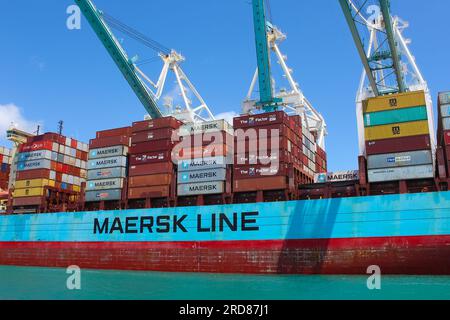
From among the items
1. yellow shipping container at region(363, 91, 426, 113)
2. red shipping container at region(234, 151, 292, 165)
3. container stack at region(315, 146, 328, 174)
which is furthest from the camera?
container stack at region(315, 146, 328, 174)

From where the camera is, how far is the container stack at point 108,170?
34000mm

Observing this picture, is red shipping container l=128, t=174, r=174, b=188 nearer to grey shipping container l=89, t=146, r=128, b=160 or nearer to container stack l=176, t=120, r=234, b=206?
container stack l=176, t=120, r=234, b=206

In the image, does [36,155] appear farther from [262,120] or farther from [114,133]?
[262,120]

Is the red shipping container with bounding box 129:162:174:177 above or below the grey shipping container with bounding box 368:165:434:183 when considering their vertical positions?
above

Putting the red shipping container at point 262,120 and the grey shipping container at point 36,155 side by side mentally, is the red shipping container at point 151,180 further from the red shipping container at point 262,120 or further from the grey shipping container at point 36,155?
the grey shipping container at point 36,155

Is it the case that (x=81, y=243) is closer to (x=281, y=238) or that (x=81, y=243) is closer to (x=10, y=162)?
(x=281, y=238)

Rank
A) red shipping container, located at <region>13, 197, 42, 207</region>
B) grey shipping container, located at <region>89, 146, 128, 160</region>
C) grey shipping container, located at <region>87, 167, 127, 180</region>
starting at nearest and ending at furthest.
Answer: grey shipping container, located at <region>87, 167, 127, 180</region>, grey shipping container, located at <region>89, 146, 128, 160</region>, red shipping container, located at <region>13, 197, 42, 207</region>

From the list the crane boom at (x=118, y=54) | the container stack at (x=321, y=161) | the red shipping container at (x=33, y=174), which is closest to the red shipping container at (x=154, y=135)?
the crane boom at (x=118, y=54)

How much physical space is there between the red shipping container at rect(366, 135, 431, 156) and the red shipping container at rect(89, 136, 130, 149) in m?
20.7

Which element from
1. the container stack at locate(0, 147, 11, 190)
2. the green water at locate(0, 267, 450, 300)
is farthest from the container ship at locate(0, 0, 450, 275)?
the container stack at locate(0, 147, 11, 190)

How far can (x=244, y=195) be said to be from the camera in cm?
2945

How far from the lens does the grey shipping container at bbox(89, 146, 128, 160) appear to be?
34.9 m

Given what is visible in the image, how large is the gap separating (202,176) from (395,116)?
1455 cm

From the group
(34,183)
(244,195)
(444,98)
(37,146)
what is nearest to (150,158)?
(244,195)
